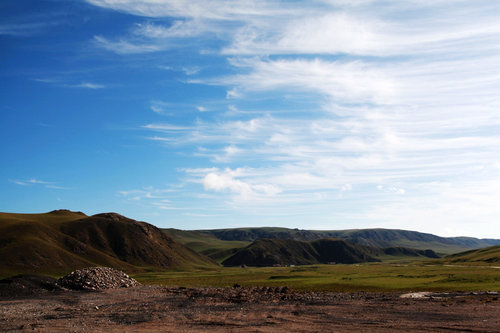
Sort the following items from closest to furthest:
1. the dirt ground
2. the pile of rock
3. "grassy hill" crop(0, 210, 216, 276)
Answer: the dirt ground → the pile of rock → "grassy hill" crop(0, 210, 216, 276)

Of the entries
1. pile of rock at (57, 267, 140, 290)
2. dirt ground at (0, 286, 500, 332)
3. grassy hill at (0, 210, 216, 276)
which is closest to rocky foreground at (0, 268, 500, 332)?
dirt ground at (0, 286, 500, 332)

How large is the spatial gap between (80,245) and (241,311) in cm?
12163

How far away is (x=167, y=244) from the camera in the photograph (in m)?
196

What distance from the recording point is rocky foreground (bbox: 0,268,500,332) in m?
31.3

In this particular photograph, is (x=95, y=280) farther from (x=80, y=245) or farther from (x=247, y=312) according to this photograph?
(x=80, y=245)

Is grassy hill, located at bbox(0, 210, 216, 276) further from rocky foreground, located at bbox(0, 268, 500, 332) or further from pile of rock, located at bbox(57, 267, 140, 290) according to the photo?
rocky foreground, located at bbox(0, 268, 500, 332)

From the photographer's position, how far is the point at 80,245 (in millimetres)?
145000

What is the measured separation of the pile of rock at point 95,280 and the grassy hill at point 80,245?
167 feet

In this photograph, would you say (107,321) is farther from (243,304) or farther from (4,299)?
(4,299)

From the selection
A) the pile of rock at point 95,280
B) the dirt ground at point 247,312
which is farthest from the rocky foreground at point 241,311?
the pile of rock at point 95,280

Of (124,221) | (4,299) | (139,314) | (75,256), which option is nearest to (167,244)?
(124,221)

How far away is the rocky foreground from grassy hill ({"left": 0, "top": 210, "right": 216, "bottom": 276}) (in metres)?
65.8

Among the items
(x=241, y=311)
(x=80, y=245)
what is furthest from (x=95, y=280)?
(x=80, y=245)

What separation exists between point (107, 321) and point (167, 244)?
542ft
